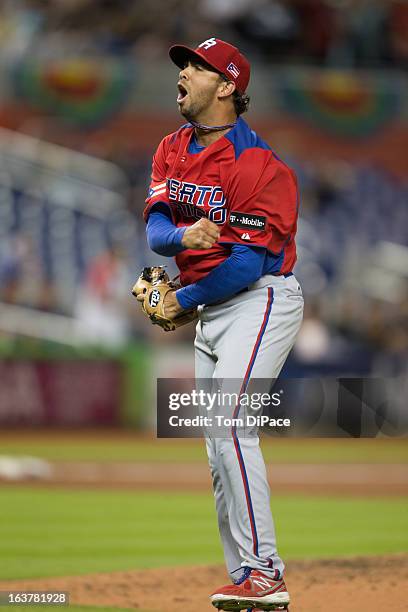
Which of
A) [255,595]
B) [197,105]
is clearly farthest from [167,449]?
[197,105]

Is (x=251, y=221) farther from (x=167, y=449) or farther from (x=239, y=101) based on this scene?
(x=167, y=449)

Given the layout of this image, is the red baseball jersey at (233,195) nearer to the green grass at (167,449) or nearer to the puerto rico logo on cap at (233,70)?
the puerto rico logo on cap at (233,70)

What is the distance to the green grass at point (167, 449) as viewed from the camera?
39.8ft

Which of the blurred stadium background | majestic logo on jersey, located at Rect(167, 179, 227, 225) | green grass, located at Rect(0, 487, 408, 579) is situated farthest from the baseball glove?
the blurred stadium background

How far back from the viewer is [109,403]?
14258 mm

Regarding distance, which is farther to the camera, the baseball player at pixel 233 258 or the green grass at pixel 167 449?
the green grass at pixel 167 449

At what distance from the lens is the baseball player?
398 centimetres

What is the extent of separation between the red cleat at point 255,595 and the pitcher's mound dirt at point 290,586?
0.48m

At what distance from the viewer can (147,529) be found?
297 inches

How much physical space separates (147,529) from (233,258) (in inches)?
154

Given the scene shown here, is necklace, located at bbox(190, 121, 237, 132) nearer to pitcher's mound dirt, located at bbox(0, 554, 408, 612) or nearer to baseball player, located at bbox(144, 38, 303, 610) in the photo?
baseball player, located at bbox(144, 38, 303, 610)

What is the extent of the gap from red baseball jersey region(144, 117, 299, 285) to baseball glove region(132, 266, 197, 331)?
10 cm

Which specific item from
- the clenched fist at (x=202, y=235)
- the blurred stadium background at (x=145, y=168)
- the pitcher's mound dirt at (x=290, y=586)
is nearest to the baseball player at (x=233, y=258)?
the clenched fist at (x=202, y=235)

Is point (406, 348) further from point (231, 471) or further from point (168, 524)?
point (231, 471)
